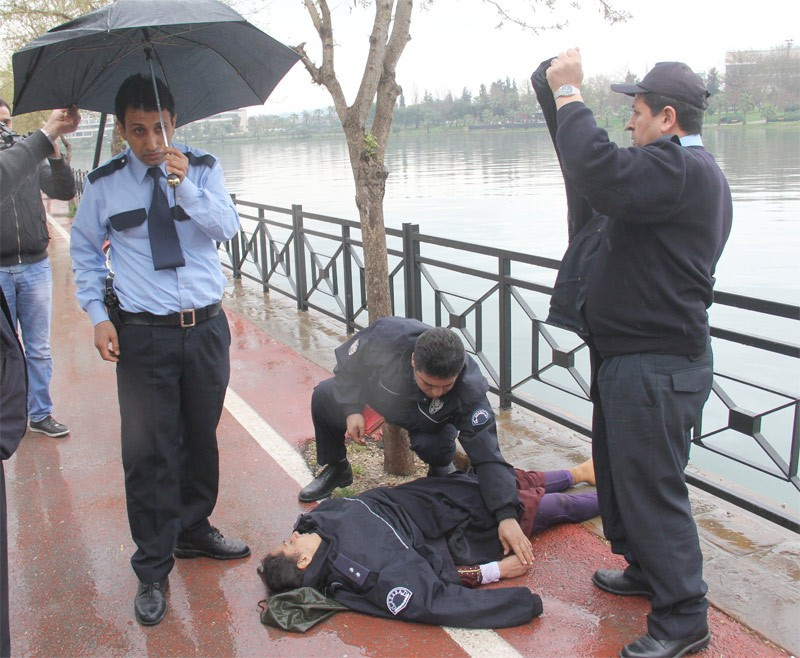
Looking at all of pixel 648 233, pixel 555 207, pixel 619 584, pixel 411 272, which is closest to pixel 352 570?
pixel 619 584

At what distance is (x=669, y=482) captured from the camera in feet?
8.60

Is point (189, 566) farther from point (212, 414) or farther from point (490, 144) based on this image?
point (490, 144)

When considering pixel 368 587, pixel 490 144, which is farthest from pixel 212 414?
pixel 490 144

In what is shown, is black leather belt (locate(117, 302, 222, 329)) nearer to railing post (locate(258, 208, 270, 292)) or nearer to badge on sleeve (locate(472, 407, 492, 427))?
badge on sleeve (locate(472, 407, 492, 427))

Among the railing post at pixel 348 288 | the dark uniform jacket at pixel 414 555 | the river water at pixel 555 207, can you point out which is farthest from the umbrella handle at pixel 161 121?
the railing post at pixel 348 288

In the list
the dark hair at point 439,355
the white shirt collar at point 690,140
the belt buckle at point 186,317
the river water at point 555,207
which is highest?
the white shirt collar at point 690,140

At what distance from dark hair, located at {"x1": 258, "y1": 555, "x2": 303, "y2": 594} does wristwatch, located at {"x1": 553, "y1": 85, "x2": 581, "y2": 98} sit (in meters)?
1.99

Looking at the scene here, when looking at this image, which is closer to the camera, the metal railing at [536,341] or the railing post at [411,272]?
the metal railing at [536,341]

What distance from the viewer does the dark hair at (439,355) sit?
10.6 ft

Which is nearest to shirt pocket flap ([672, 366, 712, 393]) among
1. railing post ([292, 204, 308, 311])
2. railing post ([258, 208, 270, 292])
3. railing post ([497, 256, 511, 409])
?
railing post ([497, 256, 511, 409])

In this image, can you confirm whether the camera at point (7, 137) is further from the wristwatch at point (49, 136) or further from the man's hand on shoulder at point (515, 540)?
the man's hand on shoulder at point (515, 540)

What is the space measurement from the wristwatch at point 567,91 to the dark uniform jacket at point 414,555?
175 centimetres

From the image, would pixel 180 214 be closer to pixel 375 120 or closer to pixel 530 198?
pixel 375 120

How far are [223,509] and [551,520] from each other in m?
1.65
